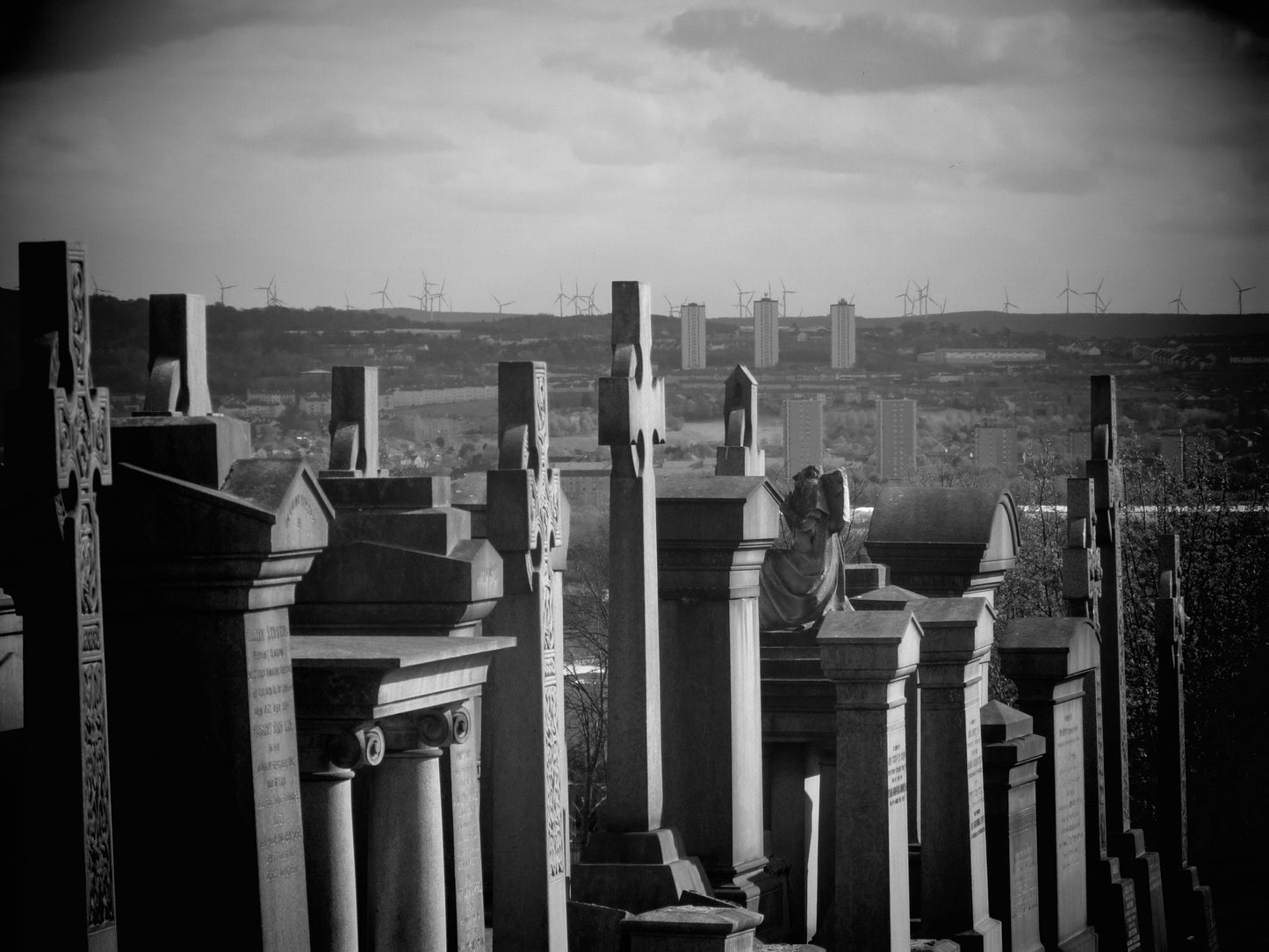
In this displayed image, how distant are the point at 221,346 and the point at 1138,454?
674 inches

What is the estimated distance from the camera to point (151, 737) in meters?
5.82

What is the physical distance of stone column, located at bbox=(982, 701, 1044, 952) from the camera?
11.9m

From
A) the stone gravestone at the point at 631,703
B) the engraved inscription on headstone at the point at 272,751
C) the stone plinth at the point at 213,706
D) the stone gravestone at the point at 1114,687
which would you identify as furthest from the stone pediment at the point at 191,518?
the stone gravestone at the point at 1114,687

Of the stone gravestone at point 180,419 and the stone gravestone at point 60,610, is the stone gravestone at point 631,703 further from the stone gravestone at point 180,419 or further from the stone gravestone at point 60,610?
the stone gravestone at point 60,610

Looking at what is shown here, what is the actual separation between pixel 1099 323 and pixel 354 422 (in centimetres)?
7249

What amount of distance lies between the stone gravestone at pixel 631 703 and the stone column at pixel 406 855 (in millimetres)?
2019

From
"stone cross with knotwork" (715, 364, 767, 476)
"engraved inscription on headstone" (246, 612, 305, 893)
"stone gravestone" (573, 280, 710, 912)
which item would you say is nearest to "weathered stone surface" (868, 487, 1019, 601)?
"stone cross with knotwork" (715, 364, 767, 476)

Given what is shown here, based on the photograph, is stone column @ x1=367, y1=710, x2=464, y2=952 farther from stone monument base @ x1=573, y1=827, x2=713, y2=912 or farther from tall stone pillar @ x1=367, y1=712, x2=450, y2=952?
stone monument base @ x1=573, y1=827, x2=713, y2=912

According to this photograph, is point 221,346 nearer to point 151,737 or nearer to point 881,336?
point 151,737

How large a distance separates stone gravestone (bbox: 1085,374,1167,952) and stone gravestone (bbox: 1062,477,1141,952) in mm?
163

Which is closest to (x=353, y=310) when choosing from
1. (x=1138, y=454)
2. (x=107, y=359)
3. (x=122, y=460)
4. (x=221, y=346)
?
(x=221, y=346)

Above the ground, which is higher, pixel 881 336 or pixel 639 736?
pixel 881 336

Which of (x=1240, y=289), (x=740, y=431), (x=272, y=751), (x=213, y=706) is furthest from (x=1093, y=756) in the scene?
(x=1240, y=289)

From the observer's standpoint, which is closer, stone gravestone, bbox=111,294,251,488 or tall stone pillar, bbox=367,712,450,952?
stone gravestone, bbox=111,294,251,488
